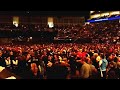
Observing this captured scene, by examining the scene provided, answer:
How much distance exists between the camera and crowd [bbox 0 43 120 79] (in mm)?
4938

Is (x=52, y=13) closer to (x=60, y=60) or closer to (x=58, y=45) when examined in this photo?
(x=58, y=45)

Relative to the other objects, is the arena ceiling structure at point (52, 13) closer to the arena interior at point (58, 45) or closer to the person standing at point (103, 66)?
the arena interior at point (58, 45)

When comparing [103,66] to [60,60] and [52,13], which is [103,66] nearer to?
[60,60]

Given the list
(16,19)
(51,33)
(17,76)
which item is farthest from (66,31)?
(17,76)

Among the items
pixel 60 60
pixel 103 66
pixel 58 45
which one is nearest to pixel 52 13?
pixel 58 45

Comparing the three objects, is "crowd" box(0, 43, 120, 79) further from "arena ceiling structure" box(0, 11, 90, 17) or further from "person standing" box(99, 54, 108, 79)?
"arena ceiling structure" box(0, 11, 90, 17)

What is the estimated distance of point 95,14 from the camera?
545cm

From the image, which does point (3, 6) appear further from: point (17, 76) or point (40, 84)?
point (40, 84)

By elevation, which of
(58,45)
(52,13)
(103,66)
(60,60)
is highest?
(52,13)

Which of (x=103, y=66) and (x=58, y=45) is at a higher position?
(x=58, y=45)

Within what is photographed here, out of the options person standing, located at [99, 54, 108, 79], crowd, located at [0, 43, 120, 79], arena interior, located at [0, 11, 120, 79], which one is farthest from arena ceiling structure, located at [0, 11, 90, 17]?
person standing, located at [99, 54, 108, 79]

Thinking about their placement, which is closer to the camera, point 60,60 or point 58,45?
point 60,60

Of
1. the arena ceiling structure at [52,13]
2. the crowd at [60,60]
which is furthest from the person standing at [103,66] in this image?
the arena ceiling structure at [52,13]

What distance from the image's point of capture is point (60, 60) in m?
5.05
